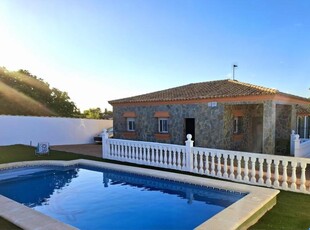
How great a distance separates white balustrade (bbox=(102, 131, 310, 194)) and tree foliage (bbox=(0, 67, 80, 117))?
1038 inches

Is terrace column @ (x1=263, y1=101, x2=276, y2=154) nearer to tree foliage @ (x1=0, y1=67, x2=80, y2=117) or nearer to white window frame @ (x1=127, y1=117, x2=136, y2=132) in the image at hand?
white window frame @ (x1=127, y1=117, x2=136, y2=132)

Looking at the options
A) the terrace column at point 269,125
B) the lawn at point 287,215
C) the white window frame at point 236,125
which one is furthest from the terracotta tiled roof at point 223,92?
the lawn at point 287,215

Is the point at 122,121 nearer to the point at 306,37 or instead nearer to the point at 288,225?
the point at 306,37

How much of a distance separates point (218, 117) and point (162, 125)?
184 inches

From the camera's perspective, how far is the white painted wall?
845 inches

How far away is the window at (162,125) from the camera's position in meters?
18.2

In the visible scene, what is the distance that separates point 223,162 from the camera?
41.0 feet

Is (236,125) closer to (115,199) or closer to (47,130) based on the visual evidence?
(115,199)

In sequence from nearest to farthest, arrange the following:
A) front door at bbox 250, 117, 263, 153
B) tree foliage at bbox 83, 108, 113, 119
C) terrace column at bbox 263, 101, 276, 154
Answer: terrace column at bbox 263, 101, 276, 154 < front door at bbox 250, 117, 263, 153 < tree foliage at bbox 83, 108, 113, 119

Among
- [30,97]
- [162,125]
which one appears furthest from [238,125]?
[30,97]

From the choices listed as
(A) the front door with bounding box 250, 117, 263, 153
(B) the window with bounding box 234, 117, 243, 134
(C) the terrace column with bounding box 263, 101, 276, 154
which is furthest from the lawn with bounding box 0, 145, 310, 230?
(A) the front door with bounding box 250, 117, 263, 153

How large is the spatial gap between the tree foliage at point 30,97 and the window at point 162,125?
997 inches

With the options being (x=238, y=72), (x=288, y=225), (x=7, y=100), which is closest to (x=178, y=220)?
(x=288, y=225)

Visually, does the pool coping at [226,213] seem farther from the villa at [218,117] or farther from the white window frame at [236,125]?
the white window frame at [236,125]
